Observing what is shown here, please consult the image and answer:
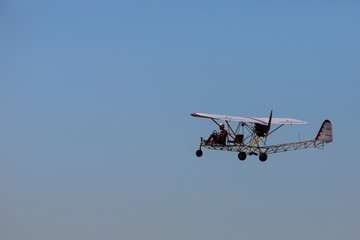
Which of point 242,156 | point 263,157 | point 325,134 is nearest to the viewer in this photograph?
point 263,157

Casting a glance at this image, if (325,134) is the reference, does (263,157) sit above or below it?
below

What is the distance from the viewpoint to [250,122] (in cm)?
7319

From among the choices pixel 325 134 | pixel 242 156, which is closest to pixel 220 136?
pixel 242 156

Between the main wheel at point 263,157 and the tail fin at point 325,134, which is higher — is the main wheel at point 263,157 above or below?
below

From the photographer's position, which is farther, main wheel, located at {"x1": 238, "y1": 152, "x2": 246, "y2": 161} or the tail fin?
the tail fin

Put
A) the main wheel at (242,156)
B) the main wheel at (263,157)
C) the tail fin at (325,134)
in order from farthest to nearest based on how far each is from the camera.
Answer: the tail fin at (325,134) → the main wheel at (242,156) → the main wheel at (263,157)

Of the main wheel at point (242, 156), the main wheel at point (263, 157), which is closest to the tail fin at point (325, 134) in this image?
the main wheel at point (263, 157)

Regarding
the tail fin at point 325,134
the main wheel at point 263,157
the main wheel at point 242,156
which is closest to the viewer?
the main wheel at point 263,157

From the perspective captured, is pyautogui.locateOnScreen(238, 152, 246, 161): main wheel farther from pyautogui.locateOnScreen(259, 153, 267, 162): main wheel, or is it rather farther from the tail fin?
the tail fin

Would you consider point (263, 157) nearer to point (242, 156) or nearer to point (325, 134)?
point (242, 156)

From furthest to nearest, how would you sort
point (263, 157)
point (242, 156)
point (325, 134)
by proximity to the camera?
point (325, 134) → point (242, 156) → point (263, 157)

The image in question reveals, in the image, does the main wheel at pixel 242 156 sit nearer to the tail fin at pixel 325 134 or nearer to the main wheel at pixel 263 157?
the main wheel at pixel 263 157

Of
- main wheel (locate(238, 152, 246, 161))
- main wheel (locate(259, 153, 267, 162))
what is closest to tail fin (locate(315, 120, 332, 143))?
main wheel (locate(259, 153, 267, 162))

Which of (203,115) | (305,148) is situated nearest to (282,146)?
(305,148)
